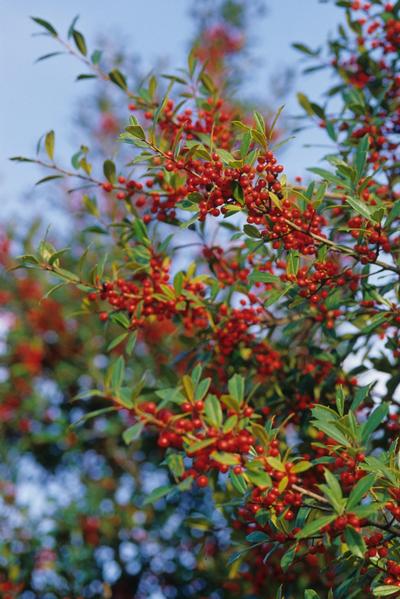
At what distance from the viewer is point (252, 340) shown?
124 inches

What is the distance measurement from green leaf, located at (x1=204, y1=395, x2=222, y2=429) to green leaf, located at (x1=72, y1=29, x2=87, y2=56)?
2124 mm

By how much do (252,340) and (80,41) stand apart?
163 centimetres

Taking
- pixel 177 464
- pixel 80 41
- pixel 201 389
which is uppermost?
pixel 80 41

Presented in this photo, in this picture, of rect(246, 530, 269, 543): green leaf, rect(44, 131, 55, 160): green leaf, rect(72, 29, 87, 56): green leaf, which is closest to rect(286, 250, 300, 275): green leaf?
rect(246, 530, 269, 543): green leaf

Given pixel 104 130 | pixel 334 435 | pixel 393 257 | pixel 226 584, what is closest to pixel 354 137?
pixel 393 257

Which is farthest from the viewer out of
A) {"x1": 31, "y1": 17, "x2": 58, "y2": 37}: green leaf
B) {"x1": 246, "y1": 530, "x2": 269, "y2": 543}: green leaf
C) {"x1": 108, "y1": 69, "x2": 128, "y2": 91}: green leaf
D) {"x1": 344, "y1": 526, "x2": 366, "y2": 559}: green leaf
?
{"x1": 108, "y1": 69, "x2": 128, "y2": 91}: green leaf

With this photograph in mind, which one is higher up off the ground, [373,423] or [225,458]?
[373,423]

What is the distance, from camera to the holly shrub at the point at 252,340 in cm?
196

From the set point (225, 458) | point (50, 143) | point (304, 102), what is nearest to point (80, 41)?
point (50, 143)

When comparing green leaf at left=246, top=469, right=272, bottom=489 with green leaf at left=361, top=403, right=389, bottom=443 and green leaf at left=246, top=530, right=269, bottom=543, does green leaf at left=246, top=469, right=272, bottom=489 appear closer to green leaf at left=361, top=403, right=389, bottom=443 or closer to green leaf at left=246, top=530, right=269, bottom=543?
green leaf at left=361, top=403, right=389, bottom=443

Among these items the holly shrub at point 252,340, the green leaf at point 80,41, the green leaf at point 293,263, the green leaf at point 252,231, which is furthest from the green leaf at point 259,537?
the green leaf at point 80,41

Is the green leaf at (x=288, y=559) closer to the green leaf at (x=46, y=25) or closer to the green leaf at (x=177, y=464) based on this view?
the green leaf at (x=177, y=464)

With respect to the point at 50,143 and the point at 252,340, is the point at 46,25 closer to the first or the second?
the point at 50,143

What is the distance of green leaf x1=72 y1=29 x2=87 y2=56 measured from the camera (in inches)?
128
